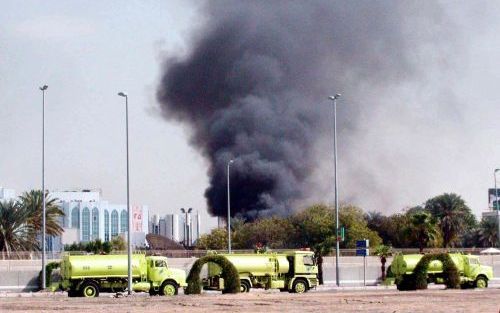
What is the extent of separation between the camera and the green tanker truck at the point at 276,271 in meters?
56.4

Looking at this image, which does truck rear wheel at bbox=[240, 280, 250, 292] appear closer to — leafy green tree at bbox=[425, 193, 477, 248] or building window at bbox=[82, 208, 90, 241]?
leafy green tree at bbox=[425, 193, 477, 248]

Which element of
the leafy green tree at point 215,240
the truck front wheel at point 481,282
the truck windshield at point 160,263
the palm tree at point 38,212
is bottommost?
the truck front wheel at point 481,282

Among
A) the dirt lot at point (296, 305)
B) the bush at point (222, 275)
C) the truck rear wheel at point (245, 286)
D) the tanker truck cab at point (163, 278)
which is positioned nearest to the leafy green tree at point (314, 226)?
the truck rear wheel at point (245, 286)

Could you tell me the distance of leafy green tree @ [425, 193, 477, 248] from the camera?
13488cm

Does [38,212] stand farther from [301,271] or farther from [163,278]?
[301,271]

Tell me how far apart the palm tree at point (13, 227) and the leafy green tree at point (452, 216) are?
55.6 metres

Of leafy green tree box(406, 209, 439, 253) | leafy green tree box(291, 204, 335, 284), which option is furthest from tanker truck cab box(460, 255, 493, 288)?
leafy green tree box(291, 204, 335, 284)

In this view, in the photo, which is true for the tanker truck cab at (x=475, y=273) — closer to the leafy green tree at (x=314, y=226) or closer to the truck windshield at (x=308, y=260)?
the truck windshield at (x=308, y=260)

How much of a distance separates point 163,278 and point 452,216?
86468 mm

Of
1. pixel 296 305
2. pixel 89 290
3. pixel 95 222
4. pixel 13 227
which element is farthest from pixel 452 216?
pixel 296 305

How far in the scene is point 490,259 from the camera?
81188 mm

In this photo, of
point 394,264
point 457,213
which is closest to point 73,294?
point 394,264

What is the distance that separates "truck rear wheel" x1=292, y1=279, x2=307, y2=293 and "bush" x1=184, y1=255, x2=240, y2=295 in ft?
14.0

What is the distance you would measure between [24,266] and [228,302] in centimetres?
3602
